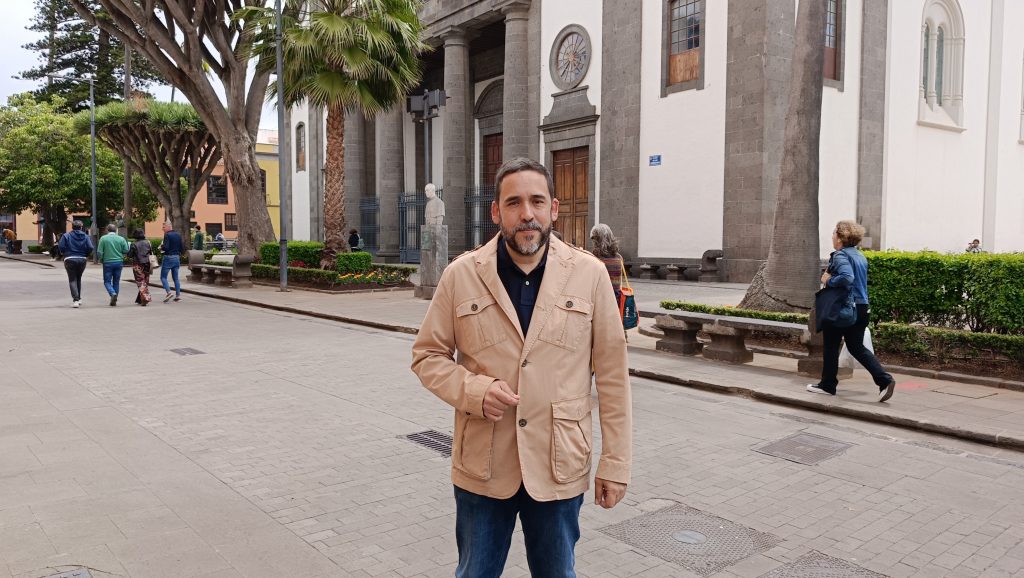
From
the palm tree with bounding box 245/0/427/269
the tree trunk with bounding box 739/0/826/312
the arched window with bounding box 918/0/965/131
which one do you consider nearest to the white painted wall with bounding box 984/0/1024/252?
the arched window with bounding box 918/0/965/131

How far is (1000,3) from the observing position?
93.3ft

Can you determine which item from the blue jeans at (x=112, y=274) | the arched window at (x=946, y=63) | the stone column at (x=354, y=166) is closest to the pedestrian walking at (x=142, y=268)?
the blue jeans at (x=112, y=274)

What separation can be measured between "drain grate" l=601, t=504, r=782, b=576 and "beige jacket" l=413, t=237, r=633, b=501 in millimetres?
1667

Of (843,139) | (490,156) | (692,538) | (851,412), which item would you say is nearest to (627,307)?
(851,412)

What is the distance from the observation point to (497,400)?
7.77 ft

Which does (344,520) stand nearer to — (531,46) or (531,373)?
(531,373)

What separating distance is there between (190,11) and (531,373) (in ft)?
→ 74.4

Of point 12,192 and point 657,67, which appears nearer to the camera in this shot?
point 657,67

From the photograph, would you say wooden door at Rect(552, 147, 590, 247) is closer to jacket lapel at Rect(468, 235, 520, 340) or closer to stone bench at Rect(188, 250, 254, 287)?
stone bench at Rect(188, 250, 254, 287)

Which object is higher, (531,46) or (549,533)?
(531,46)

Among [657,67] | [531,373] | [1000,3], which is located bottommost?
[531,373]

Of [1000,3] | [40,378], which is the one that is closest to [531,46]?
[1000,3]

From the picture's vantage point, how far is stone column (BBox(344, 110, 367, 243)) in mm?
36375

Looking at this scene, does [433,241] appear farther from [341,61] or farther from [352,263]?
[341,61]
